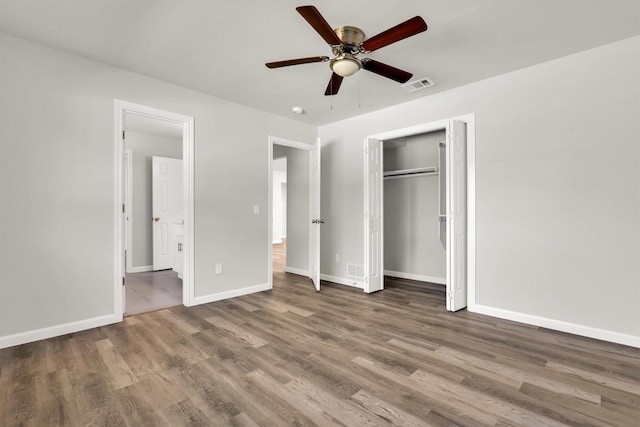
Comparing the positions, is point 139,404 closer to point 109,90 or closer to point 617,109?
point 109,90

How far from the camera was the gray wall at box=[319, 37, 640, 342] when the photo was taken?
2.73 m

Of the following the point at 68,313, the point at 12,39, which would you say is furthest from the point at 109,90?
the point at 68,313

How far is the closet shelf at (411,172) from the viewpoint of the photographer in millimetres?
5036

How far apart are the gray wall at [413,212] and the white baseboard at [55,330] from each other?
4221 millimetres

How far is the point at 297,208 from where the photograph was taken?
235 inches

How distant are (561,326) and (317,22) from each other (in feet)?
11.3

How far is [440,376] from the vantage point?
86.2 inches

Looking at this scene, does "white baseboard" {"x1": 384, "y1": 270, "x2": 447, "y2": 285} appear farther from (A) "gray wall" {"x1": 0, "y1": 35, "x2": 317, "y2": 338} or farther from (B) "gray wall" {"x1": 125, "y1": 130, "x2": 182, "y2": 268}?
(B) "gray wall" {"x1": 125, "y1": 130, "x2": 182, "y2": 268}

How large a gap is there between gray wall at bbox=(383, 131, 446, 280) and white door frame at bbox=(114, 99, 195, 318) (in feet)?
10.5

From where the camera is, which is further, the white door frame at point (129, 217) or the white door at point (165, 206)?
the white door at point (165, 206)

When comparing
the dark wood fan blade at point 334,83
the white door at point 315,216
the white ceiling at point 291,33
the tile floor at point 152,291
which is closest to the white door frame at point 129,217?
the tile floor at point 152,291

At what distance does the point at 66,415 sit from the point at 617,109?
15.3ft

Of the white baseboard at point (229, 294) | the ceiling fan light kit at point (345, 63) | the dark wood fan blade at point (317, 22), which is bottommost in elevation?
the white baseboard at point (229, 294)

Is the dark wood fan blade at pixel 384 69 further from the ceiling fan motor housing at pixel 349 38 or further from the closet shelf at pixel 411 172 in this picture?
the closet shelf at pixel 411 172
